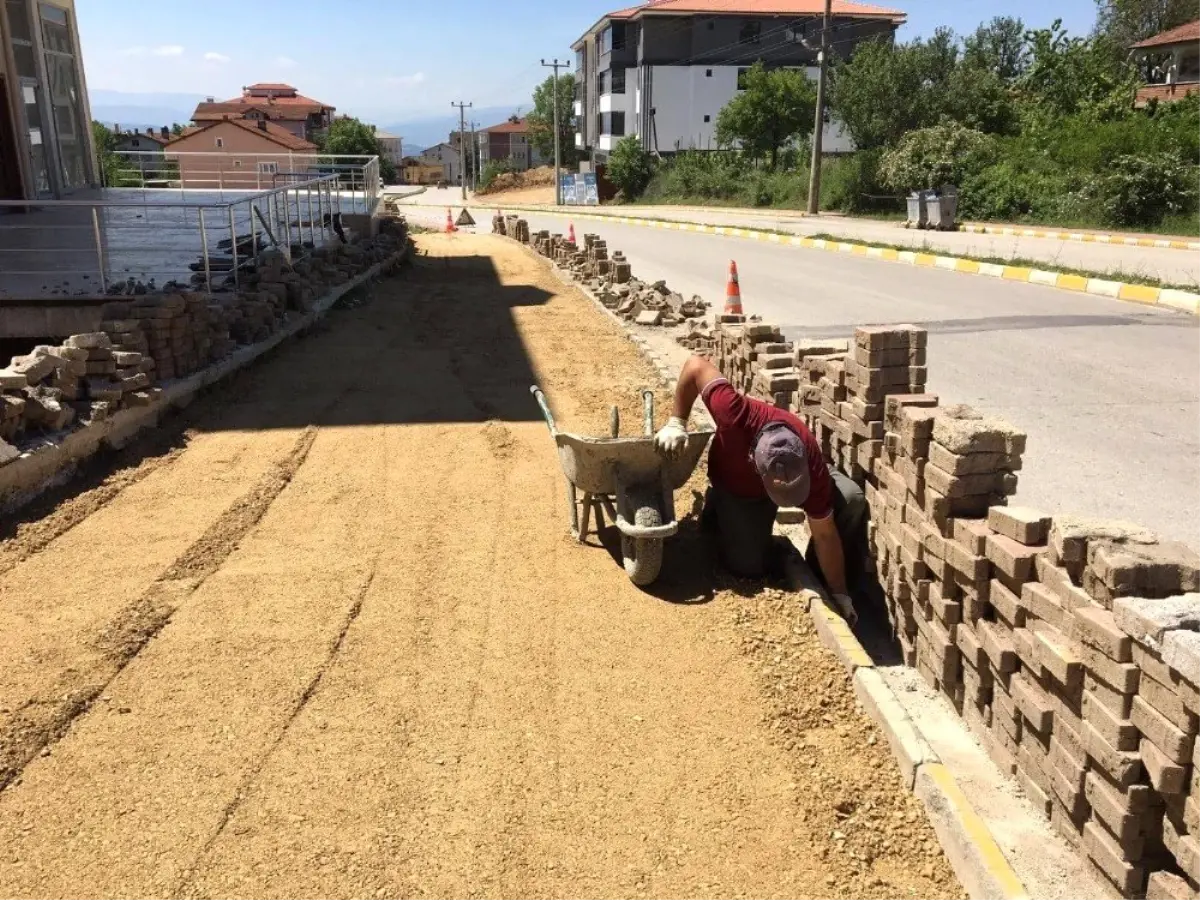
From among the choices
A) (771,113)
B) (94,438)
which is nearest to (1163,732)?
(94,438)

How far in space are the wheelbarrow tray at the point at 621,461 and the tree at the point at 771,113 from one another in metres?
48.9

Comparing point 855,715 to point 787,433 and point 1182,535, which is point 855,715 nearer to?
point 787,433

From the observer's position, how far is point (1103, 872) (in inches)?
112

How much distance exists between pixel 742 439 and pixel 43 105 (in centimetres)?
1915

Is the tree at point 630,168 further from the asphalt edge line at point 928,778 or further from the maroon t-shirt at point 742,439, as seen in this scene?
the asphalt edge line at point 928,778

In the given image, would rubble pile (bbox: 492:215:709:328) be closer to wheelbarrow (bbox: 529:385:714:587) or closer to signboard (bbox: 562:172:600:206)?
wheelbarrow (bbox: 529:385:714:587)

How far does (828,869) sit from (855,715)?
2.94 ft

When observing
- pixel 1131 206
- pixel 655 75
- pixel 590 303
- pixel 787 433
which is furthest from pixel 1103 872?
pixel 655 75

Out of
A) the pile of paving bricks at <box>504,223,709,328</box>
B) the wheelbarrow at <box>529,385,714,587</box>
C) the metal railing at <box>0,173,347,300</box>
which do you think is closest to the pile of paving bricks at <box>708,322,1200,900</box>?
the wheelbarrow at <box>529,385,714,587</box>

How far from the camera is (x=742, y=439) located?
4859 millimetres

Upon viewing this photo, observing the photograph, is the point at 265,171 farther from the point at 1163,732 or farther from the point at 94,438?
the point at 1163,732

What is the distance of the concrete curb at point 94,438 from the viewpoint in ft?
20.3

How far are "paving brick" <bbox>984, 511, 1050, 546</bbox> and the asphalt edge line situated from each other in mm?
767

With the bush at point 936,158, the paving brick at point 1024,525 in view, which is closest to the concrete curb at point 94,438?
the paving brick at point 1024,525
